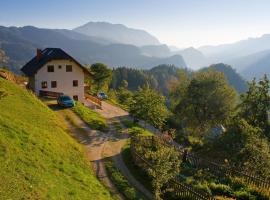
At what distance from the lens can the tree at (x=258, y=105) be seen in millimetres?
50375

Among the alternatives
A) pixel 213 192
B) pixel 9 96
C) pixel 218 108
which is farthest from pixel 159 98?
pixel 213 192

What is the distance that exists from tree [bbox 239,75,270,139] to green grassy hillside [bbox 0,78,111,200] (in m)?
30.4

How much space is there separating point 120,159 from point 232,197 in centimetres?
1173

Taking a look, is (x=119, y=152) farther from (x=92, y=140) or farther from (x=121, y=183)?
(x=121, y=183)

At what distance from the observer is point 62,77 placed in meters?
60.7

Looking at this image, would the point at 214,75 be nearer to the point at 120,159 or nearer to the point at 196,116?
the point at 196,116

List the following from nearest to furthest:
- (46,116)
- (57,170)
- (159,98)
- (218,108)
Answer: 1. (57,170)
2. (46,116)
3. (159,98)
4. (218,108)

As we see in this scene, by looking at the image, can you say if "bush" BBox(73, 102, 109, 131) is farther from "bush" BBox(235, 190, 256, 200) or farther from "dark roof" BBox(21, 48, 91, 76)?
"bush" BBox(235, 190, 256, 200)

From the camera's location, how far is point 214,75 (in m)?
59.0

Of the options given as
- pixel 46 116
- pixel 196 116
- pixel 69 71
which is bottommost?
pixel 196 116

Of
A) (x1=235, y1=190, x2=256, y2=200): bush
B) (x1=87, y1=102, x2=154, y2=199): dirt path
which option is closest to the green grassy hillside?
(x1=87, y1=102, x2=154, y2=199): dirt path

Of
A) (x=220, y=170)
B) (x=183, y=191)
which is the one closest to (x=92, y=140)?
(x=220, y=170)

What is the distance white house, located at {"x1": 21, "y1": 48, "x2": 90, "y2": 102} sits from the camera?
194 ft

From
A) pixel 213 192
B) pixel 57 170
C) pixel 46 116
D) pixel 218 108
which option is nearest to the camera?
pixel 57 170
